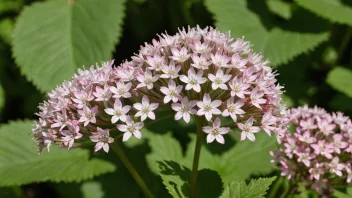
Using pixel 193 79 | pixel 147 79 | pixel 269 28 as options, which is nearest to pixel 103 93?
pixel 147 79

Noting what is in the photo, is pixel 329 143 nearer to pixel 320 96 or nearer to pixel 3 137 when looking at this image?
pixel 320 96

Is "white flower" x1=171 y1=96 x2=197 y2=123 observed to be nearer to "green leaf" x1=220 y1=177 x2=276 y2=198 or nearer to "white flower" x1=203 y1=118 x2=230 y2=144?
"white flower" x1=203 y1=118 x2=230 y2=144

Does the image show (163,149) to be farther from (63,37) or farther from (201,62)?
(63,37)

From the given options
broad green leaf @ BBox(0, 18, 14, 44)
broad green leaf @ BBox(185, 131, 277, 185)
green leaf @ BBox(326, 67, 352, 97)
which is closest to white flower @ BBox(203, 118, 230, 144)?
broad green leaf @ BBox(185, 131, 277, 185)

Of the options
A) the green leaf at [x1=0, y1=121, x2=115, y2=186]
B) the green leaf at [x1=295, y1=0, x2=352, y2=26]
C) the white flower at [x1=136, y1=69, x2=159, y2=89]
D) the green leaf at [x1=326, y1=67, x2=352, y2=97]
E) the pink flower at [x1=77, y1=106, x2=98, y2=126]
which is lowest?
the green leaf at [x1=0, y1=121, x2=115, y2=186]

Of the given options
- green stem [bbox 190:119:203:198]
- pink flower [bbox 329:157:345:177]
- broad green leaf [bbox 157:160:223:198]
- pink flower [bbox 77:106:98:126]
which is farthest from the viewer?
pink flower [bbox 329:157:345:177]

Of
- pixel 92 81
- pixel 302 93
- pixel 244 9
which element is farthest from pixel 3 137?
pixel 302 93

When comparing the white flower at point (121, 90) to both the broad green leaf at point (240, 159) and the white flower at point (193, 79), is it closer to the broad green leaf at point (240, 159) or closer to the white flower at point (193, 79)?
the white flower at point (193, 79)
